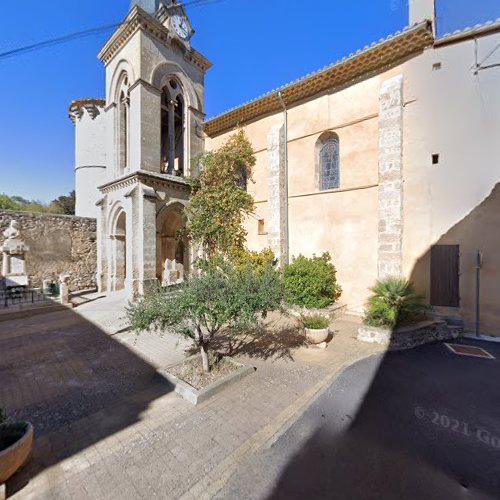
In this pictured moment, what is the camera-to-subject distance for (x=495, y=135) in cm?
717

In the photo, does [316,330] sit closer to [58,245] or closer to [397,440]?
[397,440]

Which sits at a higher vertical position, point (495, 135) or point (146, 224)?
point (495, 135)

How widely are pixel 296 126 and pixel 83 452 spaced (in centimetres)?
1167

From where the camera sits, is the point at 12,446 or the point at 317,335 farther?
the point at 317,335

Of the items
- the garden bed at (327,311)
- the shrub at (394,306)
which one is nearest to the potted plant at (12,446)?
the garden bed at (327,311)

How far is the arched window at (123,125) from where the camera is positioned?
12633mm

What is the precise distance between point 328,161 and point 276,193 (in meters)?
2.44

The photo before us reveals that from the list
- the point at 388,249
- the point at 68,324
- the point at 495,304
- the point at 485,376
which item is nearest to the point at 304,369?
the point at 485,376

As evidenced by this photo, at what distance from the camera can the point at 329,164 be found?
10188 millimetres

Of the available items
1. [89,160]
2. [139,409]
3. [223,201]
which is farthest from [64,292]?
[89,160]

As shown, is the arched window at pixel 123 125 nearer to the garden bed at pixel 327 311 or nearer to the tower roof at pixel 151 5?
the tower roof at pixel 151 5

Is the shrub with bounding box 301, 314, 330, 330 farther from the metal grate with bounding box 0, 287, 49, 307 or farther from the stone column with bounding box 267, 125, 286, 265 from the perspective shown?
the metal grate with bounding box 0, 287, 49, 307

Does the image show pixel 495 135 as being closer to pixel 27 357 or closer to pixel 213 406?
pixel 213 406

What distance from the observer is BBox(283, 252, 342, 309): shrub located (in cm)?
879
